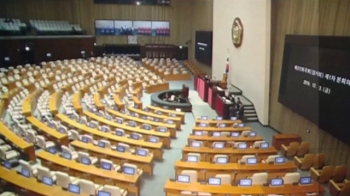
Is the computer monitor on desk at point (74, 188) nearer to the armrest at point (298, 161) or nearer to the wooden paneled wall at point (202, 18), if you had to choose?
the armrest at point (298, 161)

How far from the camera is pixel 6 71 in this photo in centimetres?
1984

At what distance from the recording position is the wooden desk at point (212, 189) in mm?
6848

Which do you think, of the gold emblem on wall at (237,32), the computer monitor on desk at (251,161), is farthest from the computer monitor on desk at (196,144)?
the gold emblem on wall at (237,32)

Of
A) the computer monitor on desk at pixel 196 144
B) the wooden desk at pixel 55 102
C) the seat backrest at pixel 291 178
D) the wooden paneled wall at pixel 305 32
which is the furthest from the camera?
the wooden desk at pixel 55 102

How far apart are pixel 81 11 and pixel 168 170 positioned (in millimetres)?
23792

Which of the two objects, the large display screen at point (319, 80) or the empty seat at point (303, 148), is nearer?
the large display screen at point (319, 80)

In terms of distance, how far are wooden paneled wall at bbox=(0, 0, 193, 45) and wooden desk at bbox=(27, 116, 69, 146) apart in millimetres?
19350

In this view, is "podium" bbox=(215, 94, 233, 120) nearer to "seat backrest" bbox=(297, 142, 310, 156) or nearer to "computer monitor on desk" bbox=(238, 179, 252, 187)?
"seat backrest" bbox=(297, 142, 310, 156)

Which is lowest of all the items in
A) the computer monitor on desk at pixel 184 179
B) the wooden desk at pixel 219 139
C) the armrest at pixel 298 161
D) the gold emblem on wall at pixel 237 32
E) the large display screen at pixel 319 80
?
the armrest at pixel 298 161

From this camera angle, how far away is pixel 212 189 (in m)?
6.95

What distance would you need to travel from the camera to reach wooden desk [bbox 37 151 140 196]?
747 centimetres

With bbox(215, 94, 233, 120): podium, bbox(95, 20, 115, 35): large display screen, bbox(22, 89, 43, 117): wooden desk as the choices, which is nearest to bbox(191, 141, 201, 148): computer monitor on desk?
bbox(215, 94, 233, 120): podium

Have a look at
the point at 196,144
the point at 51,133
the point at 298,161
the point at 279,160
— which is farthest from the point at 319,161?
the point at 51,133

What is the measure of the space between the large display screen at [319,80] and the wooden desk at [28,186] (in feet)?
23.9
